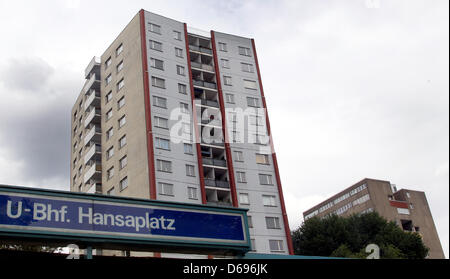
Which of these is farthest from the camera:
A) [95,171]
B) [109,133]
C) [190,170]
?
[109,133]

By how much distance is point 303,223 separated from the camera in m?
61.1

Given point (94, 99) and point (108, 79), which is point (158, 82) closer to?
point (108, 79)

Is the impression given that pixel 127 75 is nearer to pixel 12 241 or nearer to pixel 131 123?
pixel 131 123

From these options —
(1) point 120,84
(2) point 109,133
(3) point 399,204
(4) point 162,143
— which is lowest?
(4) point 162,143

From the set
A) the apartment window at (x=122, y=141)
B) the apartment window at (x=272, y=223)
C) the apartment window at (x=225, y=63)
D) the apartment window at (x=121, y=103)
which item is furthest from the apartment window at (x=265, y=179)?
the apartment window at (x=121, y=103)

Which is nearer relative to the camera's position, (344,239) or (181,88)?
(181,88)

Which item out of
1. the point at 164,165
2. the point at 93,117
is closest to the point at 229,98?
the point at 164,165

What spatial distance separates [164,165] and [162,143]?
2.43 metres

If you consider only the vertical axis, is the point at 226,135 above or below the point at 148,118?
below

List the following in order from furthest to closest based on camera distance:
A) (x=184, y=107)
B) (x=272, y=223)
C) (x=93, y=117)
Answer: (x=93, y=117) → (x=184, y=107) → (x=272, y=223)

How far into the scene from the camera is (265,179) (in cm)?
5259
